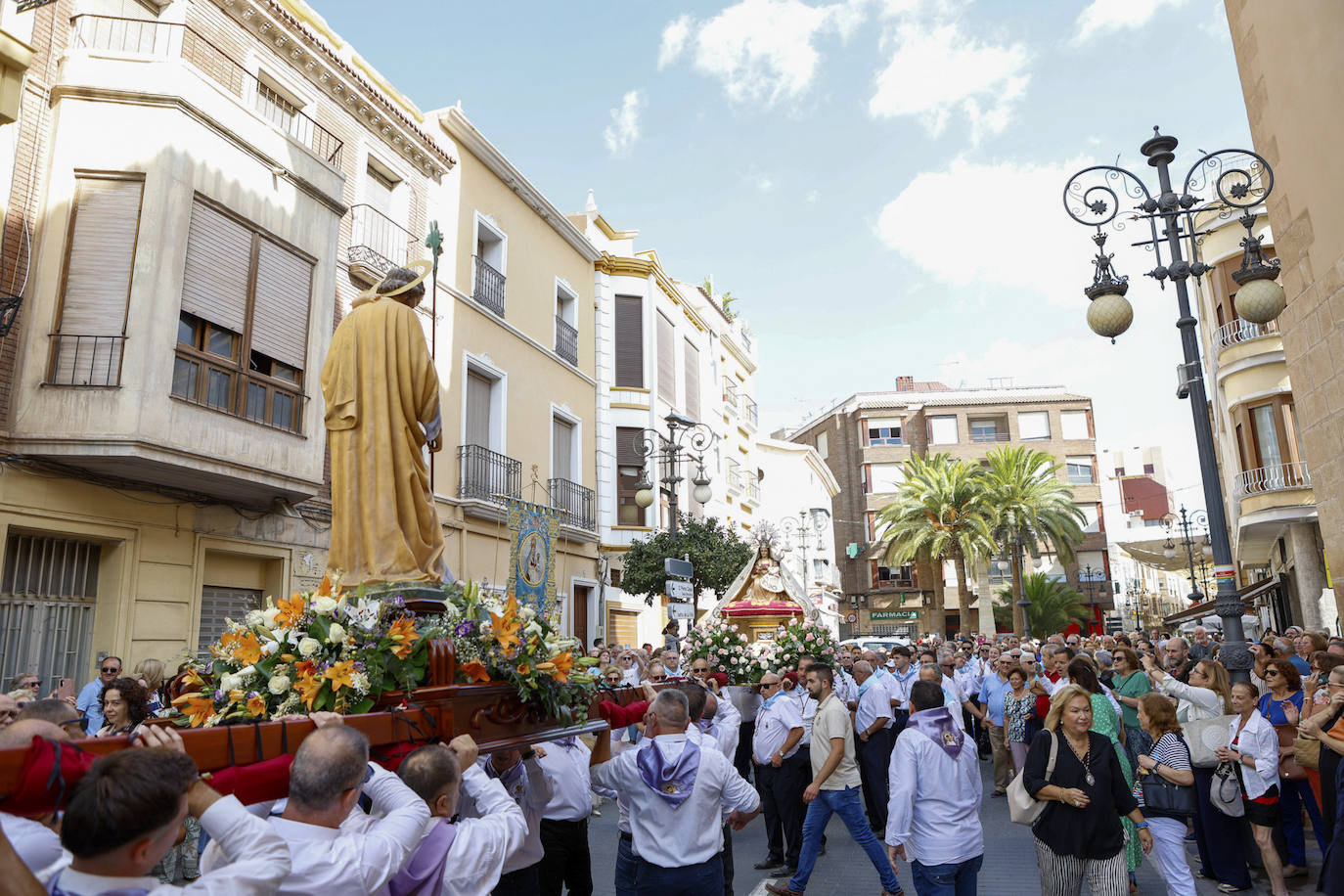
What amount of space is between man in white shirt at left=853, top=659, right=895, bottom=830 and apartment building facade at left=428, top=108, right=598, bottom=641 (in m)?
9.56

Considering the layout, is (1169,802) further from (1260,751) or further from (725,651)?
(725,651)

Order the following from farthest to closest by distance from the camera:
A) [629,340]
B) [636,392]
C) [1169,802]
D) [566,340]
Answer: [629,340]
[636,392]
[566,340]
[1169,802]

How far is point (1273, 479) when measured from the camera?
21.2 m

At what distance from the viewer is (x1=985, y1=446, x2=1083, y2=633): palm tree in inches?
1705

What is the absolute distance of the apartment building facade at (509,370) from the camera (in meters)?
19.2

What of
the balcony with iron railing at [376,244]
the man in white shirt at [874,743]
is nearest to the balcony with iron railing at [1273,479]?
the man in white shirt at [874,743]

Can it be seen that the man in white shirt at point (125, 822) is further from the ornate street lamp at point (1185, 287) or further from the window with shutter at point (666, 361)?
the window with shutter at point (666, 361)

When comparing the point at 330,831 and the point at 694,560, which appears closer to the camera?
the point at 330,831

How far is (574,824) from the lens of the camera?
229 inches

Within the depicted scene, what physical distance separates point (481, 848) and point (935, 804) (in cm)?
352

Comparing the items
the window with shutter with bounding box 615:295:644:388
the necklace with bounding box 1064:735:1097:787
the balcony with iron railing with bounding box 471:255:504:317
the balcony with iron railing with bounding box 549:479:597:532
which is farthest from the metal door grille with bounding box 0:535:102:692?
the window with shutter with bounding box 615:295:644:388

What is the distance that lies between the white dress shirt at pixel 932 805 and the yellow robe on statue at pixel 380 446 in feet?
10.4

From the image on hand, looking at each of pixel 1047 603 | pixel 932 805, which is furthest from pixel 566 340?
pixel 1047 603

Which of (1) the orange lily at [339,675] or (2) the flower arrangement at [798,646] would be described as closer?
(1) the orange lily at [339,675]
